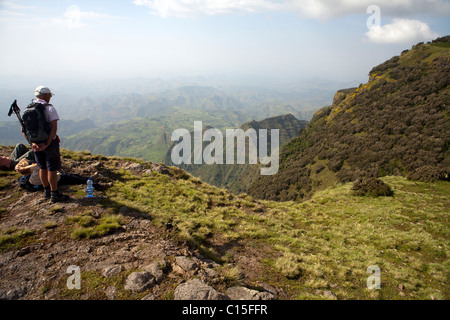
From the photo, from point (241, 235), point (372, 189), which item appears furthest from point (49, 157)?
point (372, 189)

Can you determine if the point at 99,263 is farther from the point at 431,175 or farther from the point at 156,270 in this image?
the point at 431,175

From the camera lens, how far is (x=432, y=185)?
1977 centimetres

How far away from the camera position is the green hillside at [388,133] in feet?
110

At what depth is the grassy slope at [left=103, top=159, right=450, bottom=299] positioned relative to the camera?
6.95m

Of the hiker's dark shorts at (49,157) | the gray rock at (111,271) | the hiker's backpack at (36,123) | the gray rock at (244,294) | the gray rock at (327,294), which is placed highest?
the hiker's backpack at (36,123)

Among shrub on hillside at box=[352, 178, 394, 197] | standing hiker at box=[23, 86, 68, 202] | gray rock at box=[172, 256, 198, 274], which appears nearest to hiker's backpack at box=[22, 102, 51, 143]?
standing hiker at box=[23, 86, 68, 202]

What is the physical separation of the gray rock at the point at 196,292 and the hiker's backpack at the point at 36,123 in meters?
7.65

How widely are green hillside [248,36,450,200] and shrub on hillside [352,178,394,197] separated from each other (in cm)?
623

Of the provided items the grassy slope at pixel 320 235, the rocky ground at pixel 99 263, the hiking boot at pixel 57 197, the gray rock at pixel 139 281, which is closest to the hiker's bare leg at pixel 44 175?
the hiking boot at pixel 57 197

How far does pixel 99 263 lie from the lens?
556cm

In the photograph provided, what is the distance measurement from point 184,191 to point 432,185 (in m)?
24.8

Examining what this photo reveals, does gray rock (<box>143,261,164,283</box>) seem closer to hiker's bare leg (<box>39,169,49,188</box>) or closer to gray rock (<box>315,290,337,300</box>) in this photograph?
gray rock (<box>315,290,337,300</box>)

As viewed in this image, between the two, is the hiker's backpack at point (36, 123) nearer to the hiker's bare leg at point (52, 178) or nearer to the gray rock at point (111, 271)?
the hiker's bare leg at point (52, 178)

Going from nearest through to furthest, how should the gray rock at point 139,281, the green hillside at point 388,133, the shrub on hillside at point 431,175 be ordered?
the gray rock at point 139,281 < the shrub on hillside at point 431,175 < the green hillside at point 388,133
